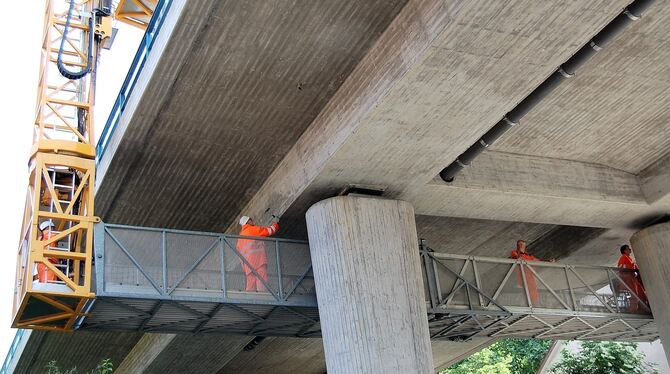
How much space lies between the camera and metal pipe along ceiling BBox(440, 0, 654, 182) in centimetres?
1435

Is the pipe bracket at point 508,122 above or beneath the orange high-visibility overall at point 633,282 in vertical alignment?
above

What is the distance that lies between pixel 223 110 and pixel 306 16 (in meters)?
3.41

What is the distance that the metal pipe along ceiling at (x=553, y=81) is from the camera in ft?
47.1

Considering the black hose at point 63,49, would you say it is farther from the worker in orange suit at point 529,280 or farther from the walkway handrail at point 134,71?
the worker in orange suit at point 529,280

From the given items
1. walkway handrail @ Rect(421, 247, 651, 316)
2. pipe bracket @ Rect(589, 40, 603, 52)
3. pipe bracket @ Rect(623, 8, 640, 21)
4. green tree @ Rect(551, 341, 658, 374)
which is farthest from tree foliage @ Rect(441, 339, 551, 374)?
pipe bracket @ Rect(623, 8, 640, 21)

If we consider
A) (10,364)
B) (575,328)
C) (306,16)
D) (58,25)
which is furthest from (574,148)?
(10,364)

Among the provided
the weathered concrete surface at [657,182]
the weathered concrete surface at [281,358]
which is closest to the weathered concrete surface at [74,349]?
the weathered concrete surface at [281,358]

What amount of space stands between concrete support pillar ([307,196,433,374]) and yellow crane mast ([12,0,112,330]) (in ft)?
15.7

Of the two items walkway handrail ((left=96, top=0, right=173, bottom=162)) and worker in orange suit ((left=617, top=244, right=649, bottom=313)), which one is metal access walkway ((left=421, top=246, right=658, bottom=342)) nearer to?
worker in orange suit ((left=617, top=244, right=649, bottom=313))

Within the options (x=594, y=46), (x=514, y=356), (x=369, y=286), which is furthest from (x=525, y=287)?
(x=514, y=356)

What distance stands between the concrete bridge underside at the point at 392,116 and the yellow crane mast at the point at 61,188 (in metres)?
0.98

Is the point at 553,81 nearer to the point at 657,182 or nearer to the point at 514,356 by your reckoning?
the point at 657,182

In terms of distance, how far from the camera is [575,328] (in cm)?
2302

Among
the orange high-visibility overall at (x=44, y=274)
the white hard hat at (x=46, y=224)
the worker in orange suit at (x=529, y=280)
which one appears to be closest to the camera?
the orange high-visibility overall at (x=44, y=274)
